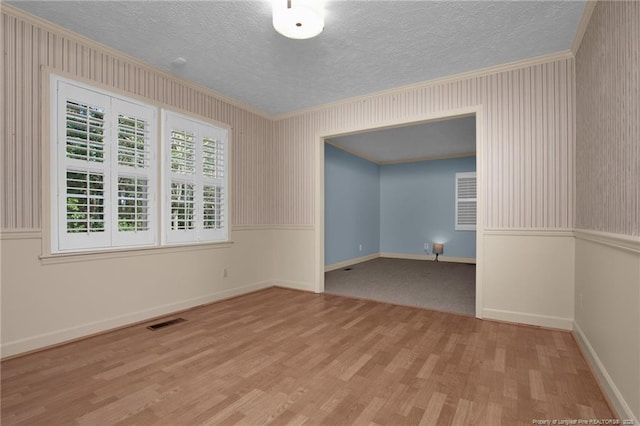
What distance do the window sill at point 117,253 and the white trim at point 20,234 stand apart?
0.18 m

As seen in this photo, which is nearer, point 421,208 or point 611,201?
point 611,201

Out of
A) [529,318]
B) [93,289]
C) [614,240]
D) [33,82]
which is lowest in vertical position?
[529,318]

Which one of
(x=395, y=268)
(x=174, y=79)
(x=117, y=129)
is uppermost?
(x=174, y=79)

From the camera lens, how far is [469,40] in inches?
112

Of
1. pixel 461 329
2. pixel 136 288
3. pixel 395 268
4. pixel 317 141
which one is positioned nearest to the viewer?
pixel 461 329

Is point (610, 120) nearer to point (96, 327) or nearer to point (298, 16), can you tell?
point (298, 16)

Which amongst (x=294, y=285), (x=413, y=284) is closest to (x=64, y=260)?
(x=294, y=285)

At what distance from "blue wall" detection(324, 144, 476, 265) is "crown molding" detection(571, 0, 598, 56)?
14.2 feet

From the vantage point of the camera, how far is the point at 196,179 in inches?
153

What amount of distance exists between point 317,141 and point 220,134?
1397 mm

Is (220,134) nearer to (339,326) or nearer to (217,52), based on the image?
(217,52)

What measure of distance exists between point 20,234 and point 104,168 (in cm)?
85

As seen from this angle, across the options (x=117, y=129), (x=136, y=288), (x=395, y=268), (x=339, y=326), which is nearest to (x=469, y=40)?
(x=339, y=326)

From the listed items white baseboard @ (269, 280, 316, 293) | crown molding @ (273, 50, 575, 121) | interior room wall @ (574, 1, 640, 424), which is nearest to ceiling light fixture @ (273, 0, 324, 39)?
crown molding @ (273, 50, 575, 121)
